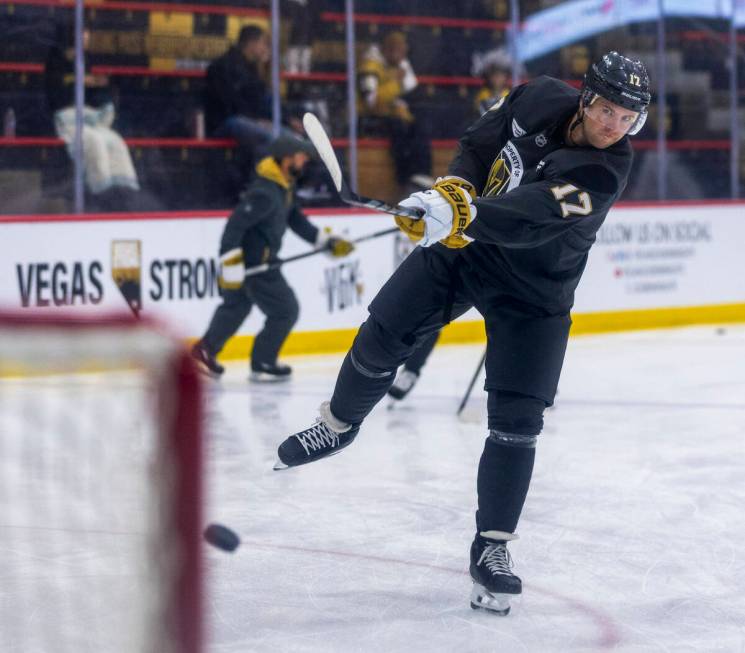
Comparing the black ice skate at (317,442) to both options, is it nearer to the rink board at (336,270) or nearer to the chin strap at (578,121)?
the chin strap at (578,121)

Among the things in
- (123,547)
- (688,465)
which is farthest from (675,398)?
(123,547)

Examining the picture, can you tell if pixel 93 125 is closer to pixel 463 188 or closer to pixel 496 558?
pixel 463 188

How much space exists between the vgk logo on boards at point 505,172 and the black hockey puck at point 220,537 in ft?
4.29

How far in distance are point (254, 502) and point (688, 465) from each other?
151 centimetres

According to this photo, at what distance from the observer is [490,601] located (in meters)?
2.81

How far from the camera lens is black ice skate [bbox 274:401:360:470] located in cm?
299

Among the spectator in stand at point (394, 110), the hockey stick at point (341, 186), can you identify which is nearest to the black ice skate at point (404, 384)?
the spectator in stand at point (394, 110)

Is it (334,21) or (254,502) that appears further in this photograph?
(334,21)

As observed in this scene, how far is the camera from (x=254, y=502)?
3.89 metres

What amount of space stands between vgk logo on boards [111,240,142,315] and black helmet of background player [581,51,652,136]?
4.18 m

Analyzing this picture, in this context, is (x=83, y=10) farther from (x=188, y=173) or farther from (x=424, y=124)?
(x=424, y=124)

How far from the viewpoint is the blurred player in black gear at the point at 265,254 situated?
618 cm

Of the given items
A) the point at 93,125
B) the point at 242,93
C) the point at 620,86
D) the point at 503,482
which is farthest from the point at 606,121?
the point at 242,93

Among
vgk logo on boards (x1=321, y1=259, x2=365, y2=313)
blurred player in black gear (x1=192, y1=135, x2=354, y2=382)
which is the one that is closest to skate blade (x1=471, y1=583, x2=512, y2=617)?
blurred player in black gear (x1=192, y1=135, x2=354, y2=382)
